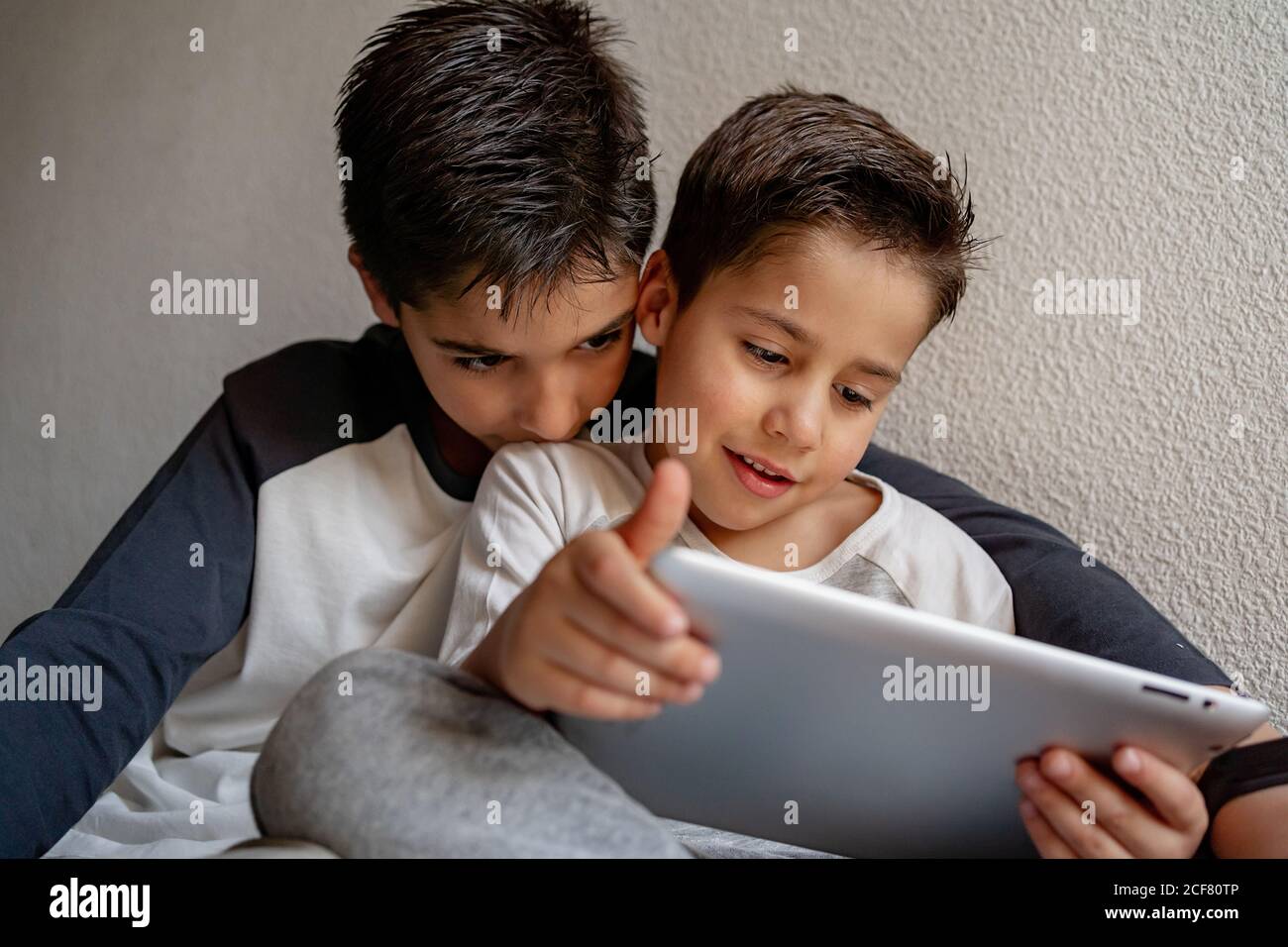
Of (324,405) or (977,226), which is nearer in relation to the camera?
(324,405)

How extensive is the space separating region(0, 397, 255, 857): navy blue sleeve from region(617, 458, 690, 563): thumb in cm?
55

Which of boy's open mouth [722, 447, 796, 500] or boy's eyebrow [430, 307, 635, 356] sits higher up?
boy's eyebrow [430, 307, 635, 356]

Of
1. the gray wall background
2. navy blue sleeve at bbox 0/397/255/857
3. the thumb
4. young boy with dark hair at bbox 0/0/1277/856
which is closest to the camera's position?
the thumb

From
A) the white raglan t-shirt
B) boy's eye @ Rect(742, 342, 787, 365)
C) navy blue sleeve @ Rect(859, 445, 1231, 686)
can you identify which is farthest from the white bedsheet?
navy blue sleeve @ Rect(859, 445, 1231, 686)

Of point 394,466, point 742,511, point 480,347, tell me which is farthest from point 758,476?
point 394,466

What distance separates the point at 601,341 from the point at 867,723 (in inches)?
20.0

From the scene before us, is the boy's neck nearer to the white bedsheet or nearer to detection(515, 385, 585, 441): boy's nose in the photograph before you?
detection(515, 385, 585, 441): boy's nose

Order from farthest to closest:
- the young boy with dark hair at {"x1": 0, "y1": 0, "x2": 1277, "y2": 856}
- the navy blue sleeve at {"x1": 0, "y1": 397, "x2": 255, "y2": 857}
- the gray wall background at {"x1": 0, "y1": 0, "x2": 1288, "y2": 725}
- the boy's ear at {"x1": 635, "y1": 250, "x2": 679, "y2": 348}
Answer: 1. the gray wall background at {"x1": 0, "y1": 0, "x2": 1288, "y2": 725}
2. the boy's ear at {"x1": 635, "y1": 250, "x2": 679, "y2": 348}
3. the young boy with dark hair at {"x1": 0, "y1": 0, "x2": 1277, "y2": 856}
4. the navy blue sleeve at {"x1": 0, "y1": 397, "x2": 255, "y2": 857}

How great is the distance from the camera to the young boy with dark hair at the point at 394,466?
3.13 ft

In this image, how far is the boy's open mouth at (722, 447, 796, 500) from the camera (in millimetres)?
979

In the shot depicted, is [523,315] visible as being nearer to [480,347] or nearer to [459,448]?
[480,347]

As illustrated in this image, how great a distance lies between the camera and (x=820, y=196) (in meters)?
0.97

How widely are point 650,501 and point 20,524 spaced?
132cm
